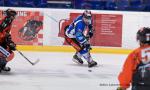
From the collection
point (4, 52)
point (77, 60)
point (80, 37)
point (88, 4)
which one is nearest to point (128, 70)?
point (4, 52)

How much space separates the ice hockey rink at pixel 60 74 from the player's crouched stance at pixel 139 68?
105 inches

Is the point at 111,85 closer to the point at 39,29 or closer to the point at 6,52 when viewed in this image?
the point at 6,52

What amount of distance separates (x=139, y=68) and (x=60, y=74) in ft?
13.1

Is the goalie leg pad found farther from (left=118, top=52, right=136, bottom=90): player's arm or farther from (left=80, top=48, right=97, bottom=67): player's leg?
(left=118, top=52, right=136, bottom=90): player's arm

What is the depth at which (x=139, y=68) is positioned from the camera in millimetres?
3865

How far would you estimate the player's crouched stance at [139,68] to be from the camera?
3.85m

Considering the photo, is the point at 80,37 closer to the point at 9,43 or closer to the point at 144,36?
the point at 9,43

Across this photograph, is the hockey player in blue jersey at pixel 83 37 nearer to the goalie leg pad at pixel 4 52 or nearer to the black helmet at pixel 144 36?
the goalie leg pad at pixel 4 52

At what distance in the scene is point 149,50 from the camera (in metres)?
3.89

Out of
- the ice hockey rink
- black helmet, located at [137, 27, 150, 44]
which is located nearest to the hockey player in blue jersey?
the ice hockey rink

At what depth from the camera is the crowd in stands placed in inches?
440

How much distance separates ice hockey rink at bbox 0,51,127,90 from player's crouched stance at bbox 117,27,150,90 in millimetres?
2659

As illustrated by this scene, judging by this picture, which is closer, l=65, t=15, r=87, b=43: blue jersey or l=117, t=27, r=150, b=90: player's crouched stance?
l=117, t=27, r=150, b=90: player's crouched stance

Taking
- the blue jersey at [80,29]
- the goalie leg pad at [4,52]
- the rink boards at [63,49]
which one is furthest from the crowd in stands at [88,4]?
the goalie leg pad at [4,52]
